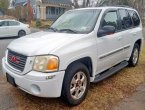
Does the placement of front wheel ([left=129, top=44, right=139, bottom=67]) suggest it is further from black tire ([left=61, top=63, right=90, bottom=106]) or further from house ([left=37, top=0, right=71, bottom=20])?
house ([left=37, top=0, right=71, bottom=20])

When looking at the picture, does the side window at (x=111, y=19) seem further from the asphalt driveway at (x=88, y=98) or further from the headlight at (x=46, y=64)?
the headlight at (x=46, y=64)

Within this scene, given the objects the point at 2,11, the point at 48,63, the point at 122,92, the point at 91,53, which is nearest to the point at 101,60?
the point at 91,53

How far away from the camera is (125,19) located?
6.23 m

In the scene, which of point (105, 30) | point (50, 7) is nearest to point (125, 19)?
point (105, 30)

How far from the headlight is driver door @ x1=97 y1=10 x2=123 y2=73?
1282mm

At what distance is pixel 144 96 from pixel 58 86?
2083 mm

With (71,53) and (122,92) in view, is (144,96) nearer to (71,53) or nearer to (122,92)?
(122,92)

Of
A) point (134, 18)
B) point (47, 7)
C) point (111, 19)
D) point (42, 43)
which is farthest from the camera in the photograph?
point (47, 7)

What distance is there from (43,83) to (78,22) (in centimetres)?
190

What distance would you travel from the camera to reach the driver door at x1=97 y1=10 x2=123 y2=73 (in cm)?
493

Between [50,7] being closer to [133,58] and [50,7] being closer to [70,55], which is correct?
[133,58]

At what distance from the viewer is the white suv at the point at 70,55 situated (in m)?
3.86

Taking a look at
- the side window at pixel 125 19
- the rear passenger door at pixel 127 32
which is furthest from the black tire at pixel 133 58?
the side window at pixel 125 19

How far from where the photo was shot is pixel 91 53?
4578 mm
